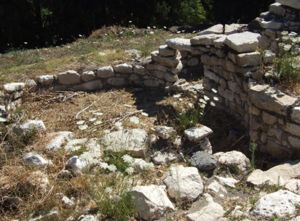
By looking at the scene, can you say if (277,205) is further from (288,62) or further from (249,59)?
(249,59)

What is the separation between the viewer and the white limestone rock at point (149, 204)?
4.66 m

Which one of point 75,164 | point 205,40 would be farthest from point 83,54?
point 75,164

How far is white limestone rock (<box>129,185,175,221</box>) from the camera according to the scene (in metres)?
4.66

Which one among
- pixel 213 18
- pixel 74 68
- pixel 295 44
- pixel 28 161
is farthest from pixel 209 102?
pixel 213 18

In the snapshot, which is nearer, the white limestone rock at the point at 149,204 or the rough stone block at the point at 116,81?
the white limestone rock at the point at 149,204

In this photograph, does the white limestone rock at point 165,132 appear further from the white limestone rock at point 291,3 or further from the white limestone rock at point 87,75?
the white limestone rock at point 291,3

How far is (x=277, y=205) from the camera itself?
15.0ft

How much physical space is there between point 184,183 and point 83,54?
528cm

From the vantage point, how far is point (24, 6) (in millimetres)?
14586

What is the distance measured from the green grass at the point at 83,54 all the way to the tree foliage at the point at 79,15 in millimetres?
2484

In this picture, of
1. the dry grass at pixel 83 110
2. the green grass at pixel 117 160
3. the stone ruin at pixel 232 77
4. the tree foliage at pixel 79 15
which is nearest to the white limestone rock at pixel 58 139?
the dry grass at pixel 83 110

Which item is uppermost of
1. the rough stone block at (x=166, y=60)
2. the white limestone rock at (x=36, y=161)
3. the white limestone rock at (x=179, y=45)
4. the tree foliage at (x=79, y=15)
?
the white limestone rock at (x=179, y=45)

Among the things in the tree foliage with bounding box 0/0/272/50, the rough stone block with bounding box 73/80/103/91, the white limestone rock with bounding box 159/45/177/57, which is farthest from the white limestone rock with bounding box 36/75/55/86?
the tree foliage with bounding box 0/0/272/50

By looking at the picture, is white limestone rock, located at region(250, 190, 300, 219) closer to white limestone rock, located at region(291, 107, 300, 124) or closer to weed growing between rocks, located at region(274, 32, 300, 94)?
white limestone rock, located at region(291, 107, 300, 124)
